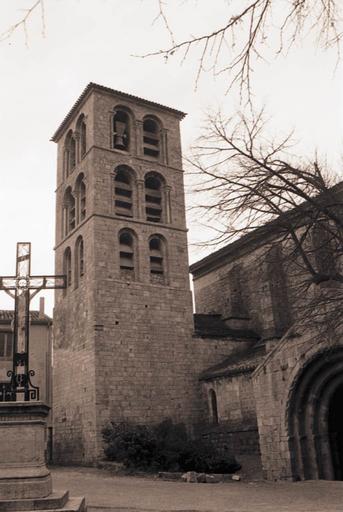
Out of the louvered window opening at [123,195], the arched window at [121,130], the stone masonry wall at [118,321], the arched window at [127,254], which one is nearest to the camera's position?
the stone masonry wall at [118,321]

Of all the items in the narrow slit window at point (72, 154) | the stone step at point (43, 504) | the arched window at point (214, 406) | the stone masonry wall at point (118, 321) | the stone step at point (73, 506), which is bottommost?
the stone step at point (73, 506)

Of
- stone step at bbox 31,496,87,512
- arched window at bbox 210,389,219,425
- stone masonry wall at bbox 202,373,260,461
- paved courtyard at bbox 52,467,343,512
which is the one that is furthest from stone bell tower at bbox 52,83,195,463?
stone step at bbox 31,496,87,512

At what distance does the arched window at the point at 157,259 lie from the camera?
22.8 meters

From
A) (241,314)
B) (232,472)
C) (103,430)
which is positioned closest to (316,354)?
(232,472)

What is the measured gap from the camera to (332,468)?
1209 centimetres

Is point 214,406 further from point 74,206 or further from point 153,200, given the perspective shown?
point 74,206

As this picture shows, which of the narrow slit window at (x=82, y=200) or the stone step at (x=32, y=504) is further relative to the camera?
the narrow slit window at (x=82, y=200)

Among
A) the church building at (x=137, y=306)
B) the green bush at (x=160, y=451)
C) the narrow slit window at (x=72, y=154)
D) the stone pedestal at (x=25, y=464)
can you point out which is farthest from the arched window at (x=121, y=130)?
the stone pedestal at (x=25, y=464)

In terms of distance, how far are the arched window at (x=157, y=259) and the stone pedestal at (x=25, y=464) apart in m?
15.5

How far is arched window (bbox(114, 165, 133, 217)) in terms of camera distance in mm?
23078

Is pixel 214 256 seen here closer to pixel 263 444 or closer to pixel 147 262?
pixel 147 262

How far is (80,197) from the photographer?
24.1m

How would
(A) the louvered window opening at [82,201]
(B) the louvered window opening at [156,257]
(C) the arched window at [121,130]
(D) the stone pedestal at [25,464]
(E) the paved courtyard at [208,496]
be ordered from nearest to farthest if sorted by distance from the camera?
(D) the stone pedestal at [25,464] → (E) the paved courtyard at [208,496] → (B) the louvered window opening at [156,257] → (A) the louvered window opening at [82,201] → (C) the arched window at [121,130]

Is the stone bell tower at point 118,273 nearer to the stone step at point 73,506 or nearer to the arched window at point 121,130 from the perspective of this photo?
the arched window at point 121,130
